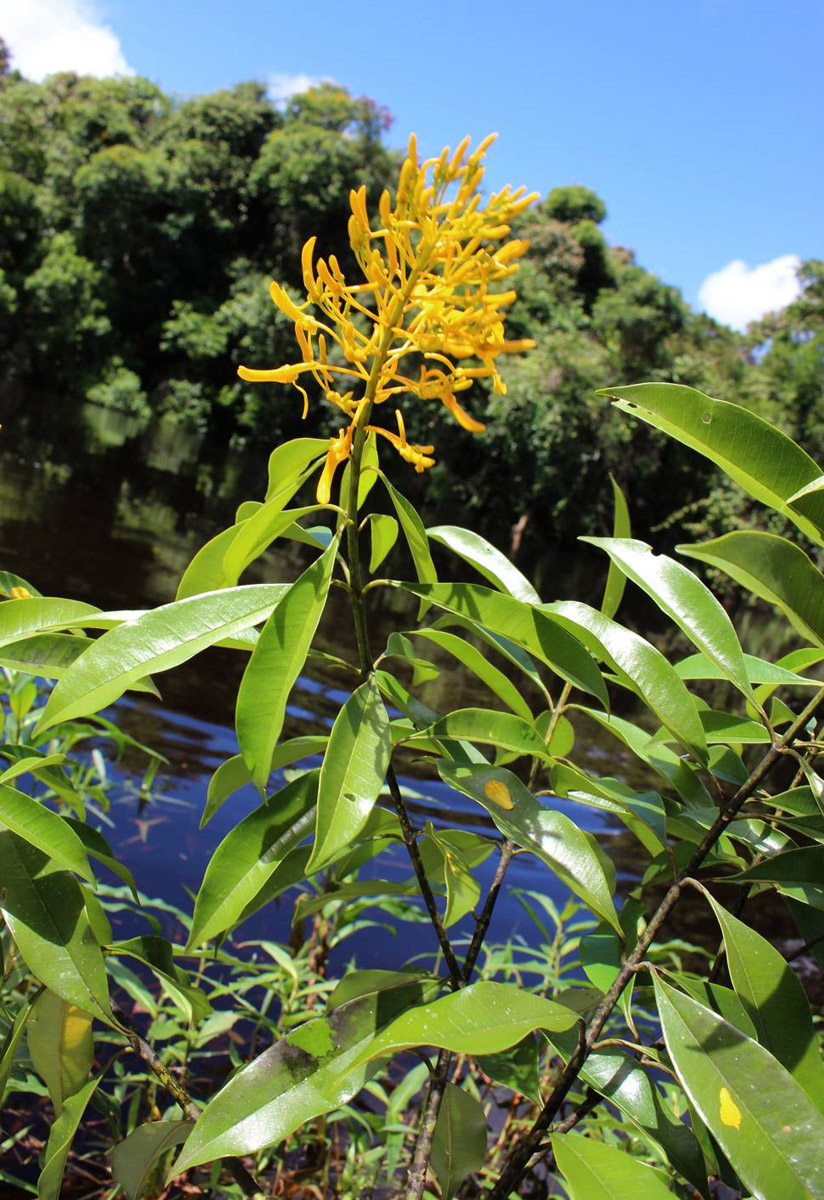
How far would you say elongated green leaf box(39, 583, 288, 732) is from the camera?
591mm

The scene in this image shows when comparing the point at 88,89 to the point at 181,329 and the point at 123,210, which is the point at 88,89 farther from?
the point at 181,329

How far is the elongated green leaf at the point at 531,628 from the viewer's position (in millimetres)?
683

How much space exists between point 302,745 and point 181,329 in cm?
2384

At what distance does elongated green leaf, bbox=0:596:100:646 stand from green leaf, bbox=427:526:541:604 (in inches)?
12.5

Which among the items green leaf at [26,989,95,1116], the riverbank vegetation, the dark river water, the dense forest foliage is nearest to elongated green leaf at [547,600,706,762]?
the riverbank vegetation

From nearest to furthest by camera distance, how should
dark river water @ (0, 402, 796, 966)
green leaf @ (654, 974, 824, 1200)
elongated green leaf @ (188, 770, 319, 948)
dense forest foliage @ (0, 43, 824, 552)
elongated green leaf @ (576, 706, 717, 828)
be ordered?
green leaf @ (654, 974, 824, 1200), elongated green leaf @ (188, 770, 319, 948), elongated green leaf @ (576, 706, 717, 828), dark river water @ (0, 402, 796, 966), dense forest foliage @ (0, 43, 824, 552)

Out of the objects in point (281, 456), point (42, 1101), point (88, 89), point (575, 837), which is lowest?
point (42, 1101)

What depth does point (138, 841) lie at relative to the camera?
2908 mm

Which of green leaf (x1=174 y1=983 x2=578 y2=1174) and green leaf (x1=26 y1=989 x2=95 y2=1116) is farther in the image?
green leaf (x1=26 y1=989 x2=95 y2=1116)

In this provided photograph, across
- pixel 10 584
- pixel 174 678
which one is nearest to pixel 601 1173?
pixel 10 584

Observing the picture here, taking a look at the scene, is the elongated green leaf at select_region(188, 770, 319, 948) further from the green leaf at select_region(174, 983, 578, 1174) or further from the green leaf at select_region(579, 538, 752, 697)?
the green leaf at select_region(579, 538, 752, 697)

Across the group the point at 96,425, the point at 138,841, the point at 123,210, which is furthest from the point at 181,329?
the point at 138,841

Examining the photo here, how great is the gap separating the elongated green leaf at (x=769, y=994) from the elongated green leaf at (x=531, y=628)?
0.61ft

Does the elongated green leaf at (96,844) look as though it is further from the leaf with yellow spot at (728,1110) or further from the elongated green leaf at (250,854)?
the leaf with yellow spot at (728,1110)
